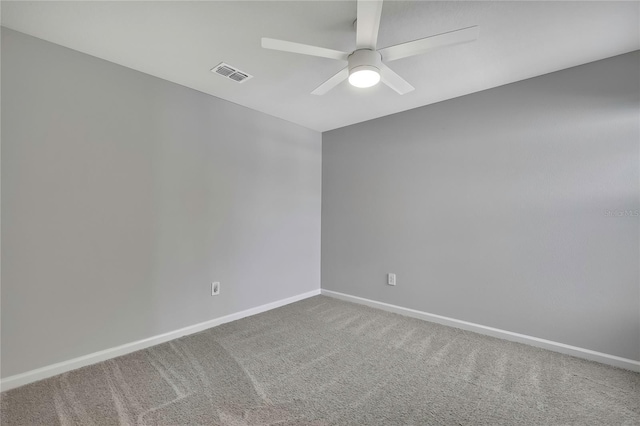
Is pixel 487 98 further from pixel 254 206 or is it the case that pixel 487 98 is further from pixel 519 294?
pixel 254 206

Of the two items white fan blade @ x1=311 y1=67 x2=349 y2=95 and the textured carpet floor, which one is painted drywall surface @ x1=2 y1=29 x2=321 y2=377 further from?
white fan blade @ x1=311 y1=67 x2=349 y2=95

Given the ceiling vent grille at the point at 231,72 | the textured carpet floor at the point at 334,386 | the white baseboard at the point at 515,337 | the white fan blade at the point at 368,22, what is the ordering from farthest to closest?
1. the ceiling vent grille at the point at 231,72
2. the white baseboard at the point at 515,337
3. the textured carpet floor at the point at 334,386
4. the white fan blade at the point at 368,22

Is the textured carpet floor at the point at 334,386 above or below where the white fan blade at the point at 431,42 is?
below

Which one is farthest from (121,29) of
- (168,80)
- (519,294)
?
(519,294)

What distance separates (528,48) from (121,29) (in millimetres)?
2751

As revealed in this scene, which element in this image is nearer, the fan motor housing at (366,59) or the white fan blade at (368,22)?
the white fan blade at (368,22)

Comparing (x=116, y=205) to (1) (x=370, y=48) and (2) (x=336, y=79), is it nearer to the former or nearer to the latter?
(2) (x=336, y=79)

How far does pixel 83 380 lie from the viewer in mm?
1817

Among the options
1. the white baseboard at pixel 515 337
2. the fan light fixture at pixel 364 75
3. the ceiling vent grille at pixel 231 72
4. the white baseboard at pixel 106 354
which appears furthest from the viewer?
the ceiling vent grille at pixel 231 72

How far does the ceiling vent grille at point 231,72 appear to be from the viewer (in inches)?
87.2

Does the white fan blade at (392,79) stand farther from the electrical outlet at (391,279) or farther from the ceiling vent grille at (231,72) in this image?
the electrical outlet at (391,279)

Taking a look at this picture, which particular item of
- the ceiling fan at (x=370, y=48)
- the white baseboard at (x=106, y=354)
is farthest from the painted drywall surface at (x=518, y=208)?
the white baseboard at (x=106, y=354)

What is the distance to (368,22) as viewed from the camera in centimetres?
140

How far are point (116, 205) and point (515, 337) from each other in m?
3.48
